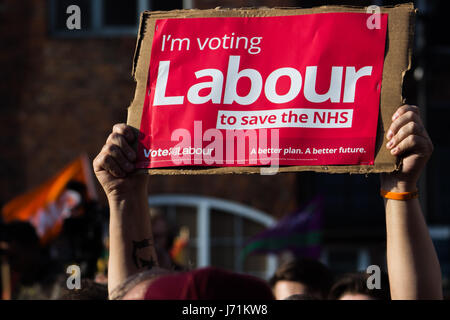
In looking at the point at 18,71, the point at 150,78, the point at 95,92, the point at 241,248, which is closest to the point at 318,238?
the point at 241,248

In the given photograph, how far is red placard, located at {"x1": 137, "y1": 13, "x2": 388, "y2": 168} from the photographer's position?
239cm

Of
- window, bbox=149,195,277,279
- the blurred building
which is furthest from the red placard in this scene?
window, bbox=149,195,277,279

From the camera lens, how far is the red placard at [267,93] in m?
2.39

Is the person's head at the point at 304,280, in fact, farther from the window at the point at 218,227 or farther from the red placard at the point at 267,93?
the window at the point at 218,227

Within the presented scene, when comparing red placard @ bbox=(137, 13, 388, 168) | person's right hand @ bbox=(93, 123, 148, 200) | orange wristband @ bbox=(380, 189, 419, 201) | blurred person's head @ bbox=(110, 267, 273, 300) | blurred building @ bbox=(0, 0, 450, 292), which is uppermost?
blurred building @ bbox=(0, 0, 450, 292)

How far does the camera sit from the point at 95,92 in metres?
10.1

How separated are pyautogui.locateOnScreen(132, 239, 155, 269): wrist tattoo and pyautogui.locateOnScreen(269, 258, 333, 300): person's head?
113cm

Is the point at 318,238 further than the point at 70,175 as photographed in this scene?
Yes

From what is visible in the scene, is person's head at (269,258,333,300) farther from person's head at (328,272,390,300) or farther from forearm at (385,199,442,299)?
forearm at (385,199,442,299)

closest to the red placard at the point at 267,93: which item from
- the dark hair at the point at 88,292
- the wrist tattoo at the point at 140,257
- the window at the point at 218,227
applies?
the wrist tattoo at the point at 140,257

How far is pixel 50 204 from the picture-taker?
22.8 feet

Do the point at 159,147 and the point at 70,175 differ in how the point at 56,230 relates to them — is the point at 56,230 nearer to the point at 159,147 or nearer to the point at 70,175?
the point at 70,175

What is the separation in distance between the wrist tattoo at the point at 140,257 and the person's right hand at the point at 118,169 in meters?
0.15
